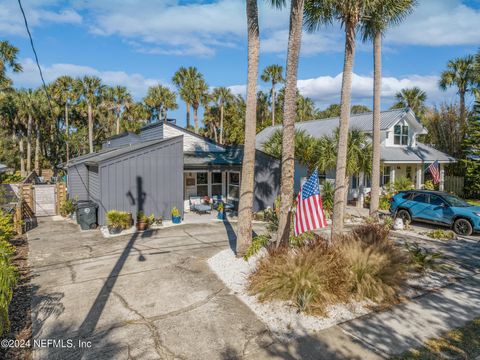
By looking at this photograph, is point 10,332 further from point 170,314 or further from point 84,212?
point 84,212

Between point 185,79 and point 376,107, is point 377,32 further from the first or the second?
point 185,79

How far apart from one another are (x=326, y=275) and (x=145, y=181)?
11.1m

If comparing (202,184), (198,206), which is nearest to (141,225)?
(198,206)

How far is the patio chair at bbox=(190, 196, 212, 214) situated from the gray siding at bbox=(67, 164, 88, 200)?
6.47 meters

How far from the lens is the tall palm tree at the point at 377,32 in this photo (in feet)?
39.0

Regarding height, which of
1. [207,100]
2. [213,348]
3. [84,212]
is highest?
[207,100]

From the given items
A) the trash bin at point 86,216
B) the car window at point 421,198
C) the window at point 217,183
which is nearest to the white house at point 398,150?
the car window at point 421,198

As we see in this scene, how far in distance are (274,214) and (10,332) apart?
12554 mm

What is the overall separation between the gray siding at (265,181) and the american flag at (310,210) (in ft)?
33.5

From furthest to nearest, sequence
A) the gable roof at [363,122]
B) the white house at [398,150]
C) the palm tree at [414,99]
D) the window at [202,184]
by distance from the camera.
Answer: the palm tree at [414,99] < the gable roof at [363,122] < the white house at [398,150] < the window at [202,184]

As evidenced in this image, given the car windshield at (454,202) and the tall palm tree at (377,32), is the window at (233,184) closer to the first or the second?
the tall palm tree at (377,32)

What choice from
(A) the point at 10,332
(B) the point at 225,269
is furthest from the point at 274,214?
(A) the point at 10,332

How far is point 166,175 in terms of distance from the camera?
16.6 meters

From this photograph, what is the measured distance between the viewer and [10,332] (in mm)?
6113
